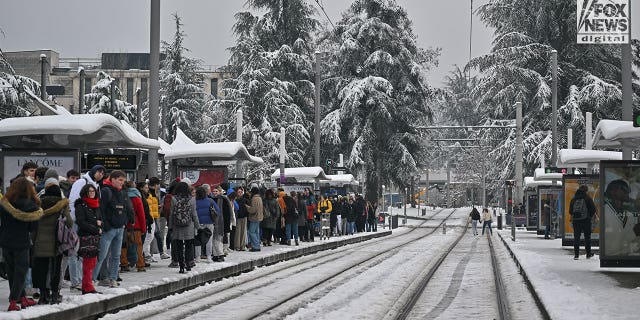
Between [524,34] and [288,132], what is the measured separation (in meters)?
14.4

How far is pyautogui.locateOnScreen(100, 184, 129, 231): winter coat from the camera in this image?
1587 cm

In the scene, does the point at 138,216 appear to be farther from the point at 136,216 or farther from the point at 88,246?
the point at 88,246

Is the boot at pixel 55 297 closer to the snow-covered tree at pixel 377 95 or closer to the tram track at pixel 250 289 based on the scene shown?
the tram track at pixel 250 289

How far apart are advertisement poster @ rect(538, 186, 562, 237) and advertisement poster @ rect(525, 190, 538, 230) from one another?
25.8ft

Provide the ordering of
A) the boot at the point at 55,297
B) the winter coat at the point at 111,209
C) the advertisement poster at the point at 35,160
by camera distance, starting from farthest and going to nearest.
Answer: the advertisement poster at the point at 35,160 < the winter coat at the point at 111,209 < the boot at the point at 55,297

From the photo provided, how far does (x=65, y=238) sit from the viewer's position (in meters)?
13.5

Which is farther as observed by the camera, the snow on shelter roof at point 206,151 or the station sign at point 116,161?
the snow on shelter roof at point 206,151

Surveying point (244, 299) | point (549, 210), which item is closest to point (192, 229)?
point (244, 299)

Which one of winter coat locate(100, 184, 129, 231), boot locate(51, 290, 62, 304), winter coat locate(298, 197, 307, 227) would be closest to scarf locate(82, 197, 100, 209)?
winter coat locate(100, 184, 129, 231)

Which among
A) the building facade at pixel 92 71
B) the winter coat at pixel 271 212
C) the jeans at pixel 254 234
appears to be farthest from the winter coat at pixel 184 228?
the building facade at pixel 92 71

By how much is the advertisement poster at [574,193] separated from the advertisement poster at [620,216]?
6.74m

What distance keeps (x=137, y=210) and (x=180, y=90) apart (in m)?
58.3

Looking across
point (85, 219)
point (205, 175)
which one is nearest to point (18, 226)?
point (85, 219)

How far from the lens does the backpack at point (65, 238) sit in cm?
1350
